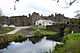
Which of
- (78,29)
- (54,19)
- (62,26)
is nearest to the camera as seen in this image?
(78,29)

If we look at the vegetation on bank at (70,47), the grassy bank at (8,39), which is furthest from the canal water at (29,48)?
the grassy bank at (8,39)

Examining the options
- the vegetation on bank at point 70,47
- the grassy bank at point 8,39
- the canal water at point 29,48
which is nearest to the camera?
the vegetation on bank at point 70,47

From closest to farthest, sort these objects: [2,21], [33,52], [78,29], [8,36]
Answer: [33,52], [8,36], [78,29], [2,21]

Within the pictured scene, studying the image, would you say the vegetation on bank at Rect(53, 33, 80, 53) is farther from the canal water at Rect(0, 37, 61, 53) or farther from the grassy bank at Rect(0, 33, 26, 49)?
the grassy bank at Rect(0, 33, 26, 49)

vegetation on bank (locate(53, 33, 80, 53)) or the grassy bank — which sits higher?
vegetation on bank (locate(53, 33, 80, 53))

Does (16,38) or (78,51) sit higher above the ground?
(78,51)

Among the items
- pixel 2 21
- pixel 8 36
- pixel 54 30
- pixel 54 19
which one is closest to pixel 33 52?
pixel 8 36

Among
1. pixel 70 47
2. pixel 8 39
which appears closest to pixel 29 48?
Answer: pixel 8 39

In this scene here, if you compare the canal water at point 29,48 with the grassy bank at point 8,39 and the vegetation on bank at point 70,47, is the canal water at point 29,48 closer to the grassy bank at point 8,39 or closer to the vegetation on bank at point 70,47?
the vegetation on bank at point 70,47

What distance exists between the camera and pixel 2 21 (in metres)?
168

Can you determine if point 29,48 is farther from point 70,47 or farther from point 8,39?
point 70,47

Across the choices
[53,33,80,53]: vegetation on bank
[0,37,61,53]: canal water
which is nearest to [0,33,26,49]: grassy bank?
[0,37,61,53]: canal water

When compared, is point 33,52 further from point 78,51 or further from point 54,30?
point 54,30

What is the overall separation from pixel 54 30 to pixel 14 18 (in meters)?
49.1
